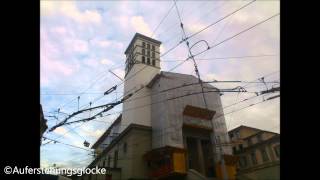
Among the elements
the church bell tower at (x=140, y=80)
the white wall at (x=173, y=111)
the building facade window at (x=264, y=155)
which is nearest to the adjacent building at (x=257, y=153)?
the building facade window at (x=264, y=155)

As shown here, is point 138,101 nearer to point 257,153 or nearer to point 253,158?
point 257,153

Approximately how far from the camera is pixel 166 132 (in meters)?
32.2

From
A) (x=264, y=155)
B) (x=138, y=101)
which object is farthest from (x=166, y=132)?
(x=264, y=155)

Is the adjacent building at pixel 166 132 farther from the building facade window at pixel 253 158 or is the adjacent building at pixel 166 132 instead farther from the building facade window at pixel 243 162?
the building facade window at pixel 243 162

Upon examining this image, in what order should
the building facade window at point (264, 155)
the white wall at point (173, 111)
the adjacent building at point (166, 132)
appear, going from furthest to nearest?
the building facade window at point (264, 155), the white wall at point (173, 111), the adjacent building at point (166, 132)

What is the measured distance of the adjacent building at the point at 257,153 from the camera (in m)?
34.6

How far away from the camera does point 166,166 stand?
1182 inches

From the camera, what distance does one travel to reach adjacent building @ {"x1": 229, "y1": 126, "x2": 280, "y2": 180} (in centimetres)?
3462

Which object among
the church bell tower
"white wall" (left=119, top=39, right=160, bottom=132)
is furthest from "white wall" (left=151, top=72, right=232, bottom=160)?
the church bell tower

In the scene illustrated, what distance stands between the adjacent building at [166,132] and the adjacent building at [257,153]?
12.8ft

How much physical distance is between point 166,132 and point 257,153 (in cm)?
1677

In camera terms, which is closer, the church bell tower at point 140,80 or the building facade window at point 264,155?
the church bell tower at point 140,80
